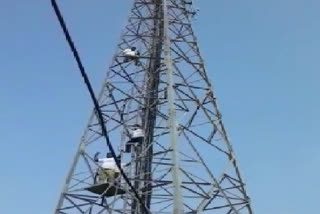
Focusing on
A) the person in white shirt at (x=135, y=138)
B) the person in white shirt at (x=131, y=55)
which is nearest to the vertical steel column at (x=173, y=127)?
the person in white shirt at (x=131, y=55)

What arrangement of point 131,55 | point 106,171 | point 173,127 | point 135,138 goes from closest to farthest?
point 173,127
point 106,171
point 135,138
point 131,55

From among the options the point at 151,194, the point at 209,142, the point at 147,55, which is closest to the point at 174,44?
the point at 147,55

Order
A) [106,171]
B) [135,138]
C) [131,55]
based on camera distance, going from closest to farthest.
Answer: [106,171] < [135,138] < [131,55]

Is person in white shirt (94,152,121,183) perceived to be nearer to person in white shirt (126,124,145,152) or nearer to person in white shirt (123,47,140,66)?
person in white shirt (126,124,145,152)

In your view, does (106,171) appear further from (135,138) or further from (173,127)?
(173,127)

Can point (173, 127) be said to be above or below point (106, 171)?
above

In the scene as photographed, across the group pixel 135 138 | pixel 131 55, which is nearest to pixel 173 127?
pixel 135 138

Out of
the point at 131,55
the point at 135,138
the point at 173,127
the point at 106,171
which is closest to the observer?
the point at 173,127

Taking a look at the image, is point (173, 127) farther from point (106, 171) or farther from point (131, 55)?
point (131, 55)

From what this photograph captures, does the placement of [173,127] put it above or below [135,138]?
below

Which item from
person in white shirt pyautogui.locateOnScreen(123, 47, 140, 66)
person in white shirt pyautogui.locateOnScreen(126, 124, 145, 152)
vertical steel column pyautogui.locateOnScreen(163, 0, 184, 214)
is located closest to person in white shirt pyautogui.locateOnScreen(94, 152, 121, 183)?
person in white shirt pyautogui.locateOnScreen(126, 124, 145, 152)

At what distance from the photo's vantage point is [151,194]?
50.6 ft

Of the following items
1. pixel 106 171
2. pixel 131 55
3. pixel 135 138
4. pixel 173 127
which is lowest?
pixel 106 171

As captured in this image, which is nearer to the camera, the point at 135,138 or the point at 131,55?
the point at 135,138
